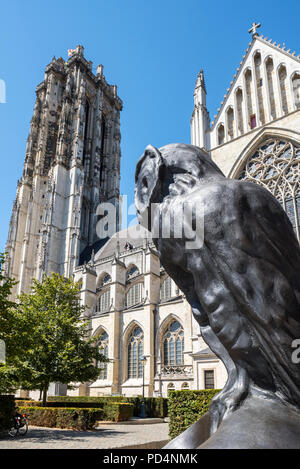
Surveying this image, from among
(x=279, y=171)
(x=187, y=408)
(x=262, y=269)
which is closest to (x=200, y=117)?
(x=279, y=171)

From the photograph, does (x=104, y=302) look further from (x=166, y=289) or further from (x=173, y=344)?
(x=173, y=344)

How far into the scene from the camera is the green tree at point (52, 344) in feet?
45.3

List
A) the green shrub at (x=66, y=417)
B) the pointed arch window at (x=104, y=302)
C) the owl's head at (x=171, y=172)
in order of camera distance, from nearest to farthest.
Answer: the owl's head at (x=171, y=172) < the green shrub at (x=66, y=417) < the pointed arch window at (x=104, y=302)

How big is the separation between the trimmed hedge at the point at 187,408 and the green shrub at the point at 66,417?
3682mm

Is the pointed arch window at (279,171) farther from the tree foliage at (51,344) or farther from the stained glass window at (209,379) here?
the tree foliage at (51,344)

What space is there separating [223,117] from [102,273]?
19.3 m

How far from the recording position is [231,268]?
1.93 m

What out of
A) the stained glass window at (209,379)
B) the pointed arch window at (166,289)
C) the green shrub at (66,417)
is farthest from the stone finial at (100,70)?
the green shrub at (66,417)

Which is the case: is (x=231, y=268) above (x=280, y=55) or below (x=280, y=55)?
below

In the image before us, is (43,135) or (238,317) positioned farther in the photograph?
(43,135)

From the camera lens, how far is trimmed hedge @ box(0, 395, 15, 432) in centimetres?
1064

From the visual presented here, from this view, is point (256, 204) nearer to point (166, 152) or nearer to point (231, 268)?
point (231, 268)

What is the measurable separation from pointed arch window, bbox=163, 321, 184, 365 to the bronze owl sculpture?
22458 mm
